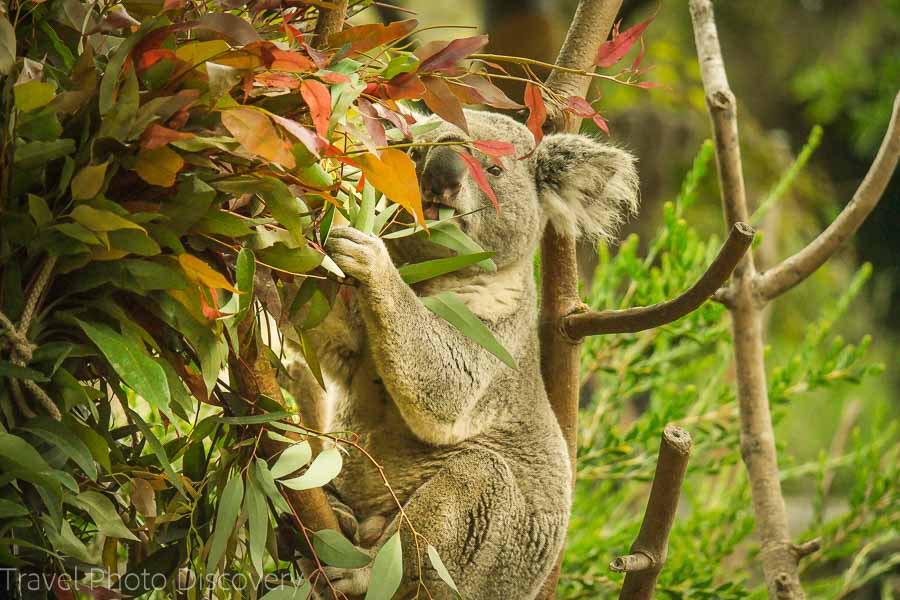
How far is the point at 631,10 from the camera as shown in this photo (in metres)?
6.75

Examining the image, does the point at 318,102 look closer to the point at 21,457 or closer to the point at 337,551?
the point at 21,457

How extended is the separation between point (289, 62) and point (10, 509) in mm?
656

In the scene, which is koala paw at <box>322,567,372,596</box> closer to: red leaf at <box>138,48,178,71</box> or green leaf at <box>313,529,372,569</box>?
green leaf at <box>313,529,372,569</box>

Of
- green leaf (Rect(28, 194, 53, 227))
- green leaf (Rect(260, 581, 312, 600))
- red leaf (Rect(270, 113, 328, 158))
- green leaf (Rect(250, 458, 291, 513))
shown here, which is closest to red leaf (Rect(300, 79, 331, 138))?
red leaf (Rect(270, 113, 328, 158))

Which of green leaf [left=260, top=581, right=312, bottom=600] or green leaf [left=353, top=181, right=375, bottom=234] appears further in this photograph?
green leaf [left=353, top=181, right=375, bottom=234]

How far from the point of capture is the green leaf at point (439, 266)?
1.67 metres

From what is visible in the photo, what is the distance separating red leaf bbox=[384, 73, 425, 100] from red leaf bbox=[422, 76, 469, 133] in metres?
0.04

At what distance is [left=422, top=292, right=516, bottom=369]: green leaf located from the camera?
1.67m

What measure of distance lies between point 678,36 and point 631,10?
61.3 inches

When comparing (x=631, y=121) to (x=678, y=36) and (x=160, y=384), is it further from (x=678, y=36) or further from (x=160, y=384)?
(x=160, y=384)

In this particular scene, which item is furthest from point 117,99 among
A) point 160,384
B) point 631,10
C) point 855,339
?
point 855,339

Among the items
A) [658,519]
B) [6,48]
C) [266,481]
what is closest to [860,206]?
[658,519]

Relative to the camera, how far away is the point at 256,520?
1.47 metres

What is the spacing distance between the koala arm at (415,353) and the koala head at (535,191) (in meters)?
0.24
